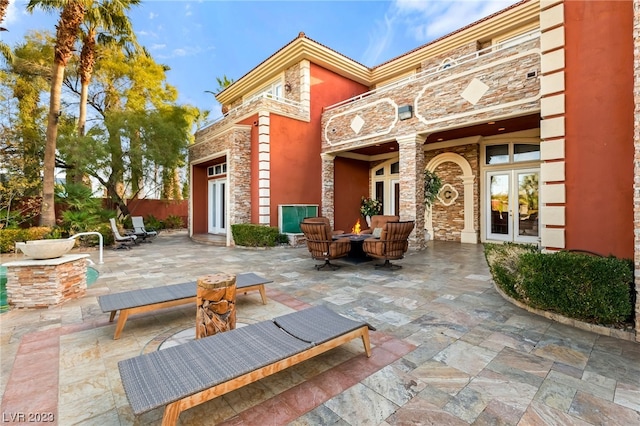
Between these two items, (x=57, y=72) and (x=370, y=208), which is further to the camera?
(x=370, y=208)

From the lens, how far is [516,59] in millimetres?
6922

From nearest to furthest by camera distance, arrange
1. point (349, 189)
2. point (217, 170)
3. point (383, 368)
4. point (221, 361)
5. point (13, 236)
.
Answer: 1. point (221, 361)
2. point (383, 368)
3. point (13, 236)
4. point (349, 189)
5. point (217, 170)

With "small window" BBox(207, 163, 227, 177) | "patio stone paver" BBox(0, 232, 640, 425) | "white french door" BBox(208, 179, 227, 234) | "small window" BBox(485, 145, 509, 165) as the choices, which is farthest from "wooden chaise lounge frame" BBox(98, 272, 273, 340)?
"small window" BBox(485, 145, 509, 165)

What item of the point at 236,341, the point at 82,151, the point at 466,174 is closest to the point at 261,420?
the point at 236,341

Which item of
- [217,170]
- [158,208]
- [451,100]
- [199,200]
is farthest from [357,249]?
[158,208]

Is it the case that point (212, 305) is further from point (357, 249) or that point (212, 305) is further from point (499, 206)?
point (499, 206)

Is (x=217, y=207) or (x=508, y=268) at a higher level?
(x=217, y=207)

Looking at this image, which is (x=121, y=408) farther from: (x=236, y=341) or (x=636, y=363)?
(x=636, y=363)

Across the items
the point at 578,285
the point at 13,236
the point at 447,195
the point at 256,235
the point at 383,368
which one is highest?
the point at 447,195

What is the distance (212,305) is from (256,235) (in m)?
7.10

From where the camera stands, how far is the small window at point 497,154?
10258mm

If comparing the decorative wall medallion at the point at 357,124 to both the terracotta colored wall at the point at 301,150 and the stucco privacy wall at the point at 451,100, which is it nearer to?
the stucco privacy wall at the point at 451,100

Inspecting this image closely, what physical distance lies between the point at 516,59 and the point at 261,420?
861 centimetres

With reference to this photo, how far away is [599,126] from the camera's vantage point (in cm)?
388
